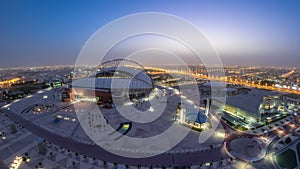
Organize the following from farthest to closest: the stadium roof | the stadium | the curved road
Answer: the stadium roof < the stadium < the curved road

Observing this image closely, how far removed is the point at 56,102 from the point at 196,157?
1506 inches

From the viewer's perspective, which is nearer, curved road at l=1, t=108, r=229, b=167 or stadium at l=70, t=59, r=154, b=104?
curved road at l=1, t=108, r=229, b=167

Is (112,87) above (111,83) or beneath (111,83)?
beneath

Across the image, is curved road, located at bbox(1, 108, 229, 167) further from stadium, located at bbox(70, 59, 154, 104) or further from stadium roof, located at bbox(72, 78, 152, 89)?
stadium roof, located at bbox(72, 78, 152, 89)

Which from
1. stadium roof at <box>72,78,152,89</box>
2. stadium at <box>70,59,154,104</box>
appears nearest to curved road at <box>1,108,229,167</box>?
stadium at <box>70,59,154,104</box>

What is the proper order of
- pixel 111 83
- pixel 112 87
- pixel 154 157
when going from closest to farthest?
pixel 154 157, pixel 112 87, pixel 111 83

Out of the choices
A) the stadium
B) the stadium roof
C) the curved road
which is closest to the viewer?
the curved road

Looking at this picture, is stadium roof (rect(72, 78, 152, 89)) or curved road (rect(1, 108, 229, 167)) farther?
stadium roof (rect(72, 78, 152, 89))

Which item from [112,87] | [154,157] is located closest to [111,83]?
[112,87]

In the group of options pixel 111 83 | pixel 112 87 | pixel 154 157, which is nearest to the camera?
pixel 154 157

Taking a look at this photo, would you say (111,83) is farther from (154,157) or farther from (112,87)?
(154,157)

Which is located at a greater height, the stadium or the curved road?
the stadium

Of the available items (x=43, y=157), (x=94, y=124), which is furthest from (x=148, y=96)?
(x=43, y=157)

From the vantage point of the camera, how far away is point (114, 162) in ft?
58.2
